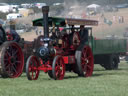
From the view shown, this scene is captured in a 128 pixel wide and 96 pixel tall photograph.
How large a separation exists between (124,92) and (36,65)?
4.51 m

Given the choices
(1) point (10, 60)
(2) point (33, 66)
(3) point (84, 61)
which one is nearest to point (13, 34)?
(1) point (10, 60)

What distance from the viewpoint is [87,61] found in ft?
51.3

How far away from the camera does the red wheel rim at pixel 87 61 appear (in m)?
15.4

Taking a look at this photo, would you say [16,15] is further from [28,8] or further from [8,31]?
[8,31]

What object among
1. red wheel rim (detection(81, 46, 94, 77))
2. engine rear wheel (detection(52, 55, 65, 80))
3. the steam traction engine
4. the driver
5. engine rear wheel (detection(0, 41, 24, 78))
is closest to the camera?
engine rear wheel (detection(52, 55, 65, 80))

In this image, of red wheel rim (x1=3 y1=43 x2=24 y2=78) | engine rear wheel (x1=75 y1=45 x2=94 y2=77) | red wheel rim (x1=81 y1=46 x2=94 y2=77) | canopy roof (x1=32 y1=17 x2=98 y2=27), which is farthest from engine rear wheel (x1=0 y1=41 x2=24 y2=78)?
red wheel rim (x1=81 y1=46 x2=94 y2=77)

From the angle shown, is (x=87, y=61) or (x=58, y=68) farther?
(x=87, y=61)

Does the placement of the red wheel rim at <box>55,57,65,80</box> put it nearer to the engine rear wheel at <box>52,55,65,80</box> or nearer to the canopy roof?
the engine rear wheel at <box>52,55,65,80</box>

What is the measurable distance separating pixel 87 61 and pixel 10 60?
2.54m

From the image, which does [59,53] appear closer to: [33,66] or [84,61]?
[33,66]

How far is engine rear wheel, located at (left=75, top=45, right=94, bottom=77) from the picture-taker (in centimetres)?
1483

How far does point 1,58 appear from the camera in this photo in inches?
555

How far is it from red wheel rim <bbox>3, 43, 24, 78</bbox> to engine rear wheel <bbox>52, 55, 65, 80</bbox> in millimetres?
1595

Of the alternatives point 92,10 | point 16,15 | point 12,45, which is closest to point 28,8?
point 16,15
